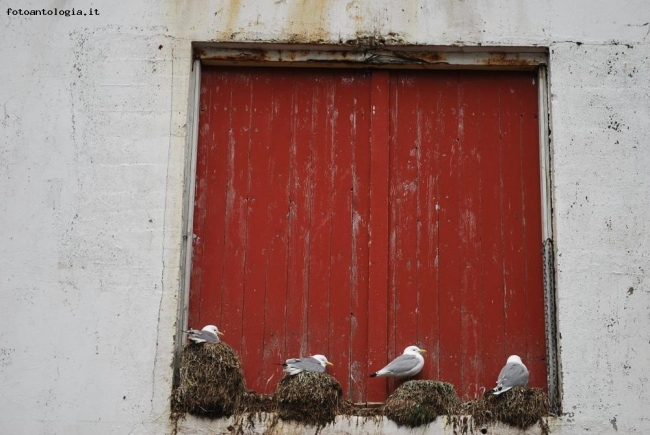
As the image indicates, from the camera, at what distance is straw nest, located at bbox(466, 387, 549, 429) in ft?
18.3

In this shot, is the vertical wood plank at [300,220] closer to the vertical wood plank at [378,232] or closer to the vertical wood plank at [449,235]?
the vertical wood plank at [378,232]

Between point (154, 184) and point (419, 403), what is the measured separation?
228 cm

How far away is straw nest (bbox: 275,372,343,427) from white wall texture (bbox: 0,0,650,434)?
0.77m

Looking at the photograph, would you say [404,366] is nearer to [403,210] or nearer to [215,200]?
[403,210]

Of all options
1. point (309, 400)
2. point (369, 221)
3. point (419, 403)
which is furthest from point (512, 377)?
point (369, 221)

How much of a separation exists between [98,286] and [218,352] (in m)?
0.92

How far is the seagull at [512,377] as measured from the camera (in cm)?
561

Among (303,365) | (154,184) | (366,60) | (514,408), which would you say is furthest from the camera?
(366,60)

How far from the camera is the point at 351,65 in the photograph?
637 centimetres

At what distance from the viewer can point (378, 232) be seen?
6109mm

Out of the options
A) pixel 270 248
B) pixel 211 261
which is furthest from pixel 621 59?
pixel 211 261

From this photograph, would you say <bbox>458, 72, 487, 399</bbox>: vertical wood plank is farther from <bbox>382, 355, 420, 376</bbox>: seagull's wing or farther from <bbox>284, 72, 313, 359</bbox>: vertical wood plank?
<bbox>284, 72, 313, 359</bbox>: vertical wood plank

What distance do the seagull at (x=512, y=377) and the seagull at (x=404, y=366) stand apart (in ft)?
1.68

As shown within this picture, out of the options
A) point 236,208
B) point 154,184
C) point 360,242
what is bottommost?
point 360,242
